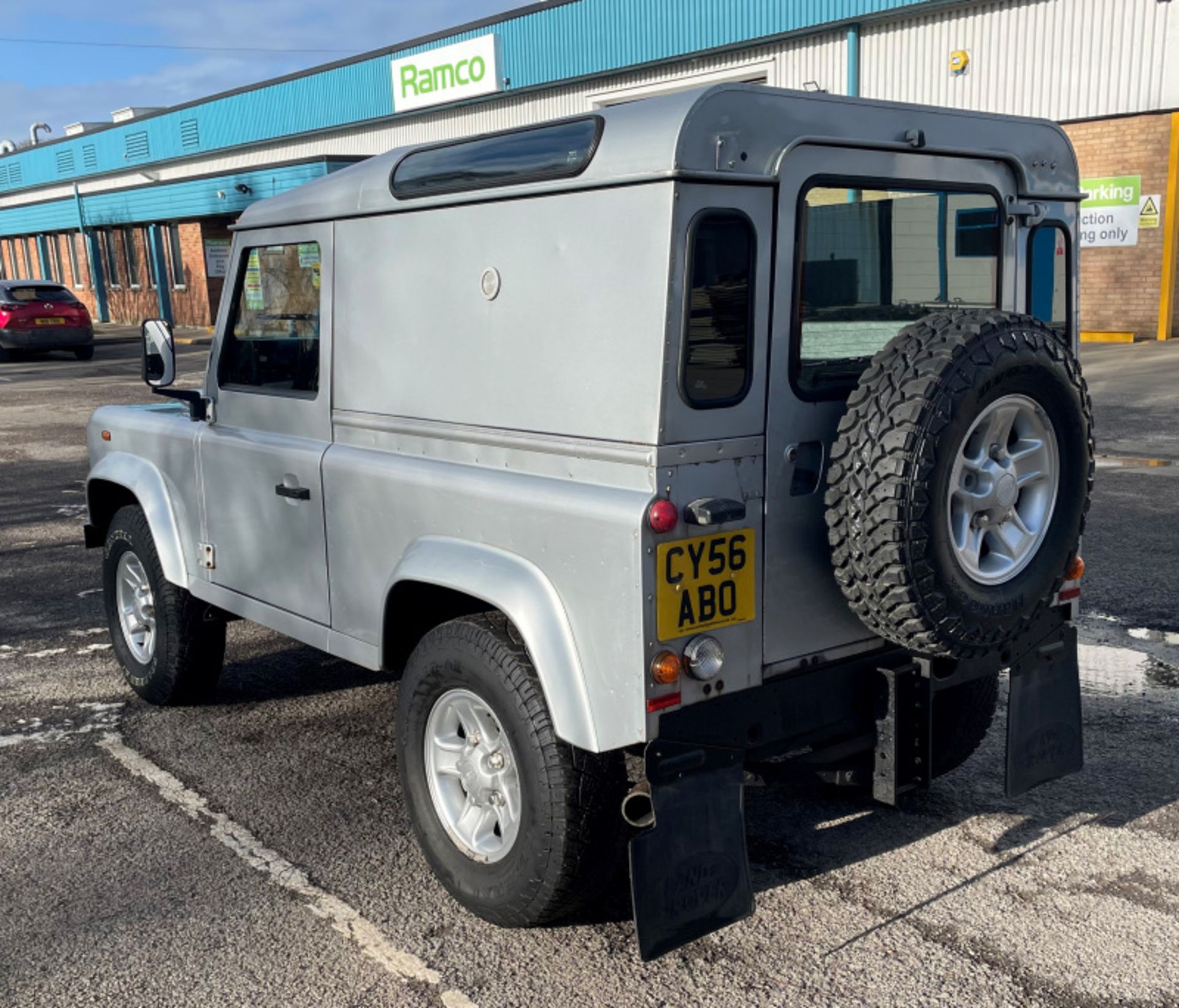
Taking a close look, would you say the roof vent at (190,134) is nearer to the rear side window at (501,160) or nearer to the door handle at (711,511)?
the rear side window at (501,160)

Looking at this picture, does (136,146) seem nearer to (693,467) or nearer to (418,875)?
(418,875)

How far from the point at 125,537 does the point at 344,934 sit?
2.57 m

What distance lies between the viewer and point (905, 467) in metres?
2.83

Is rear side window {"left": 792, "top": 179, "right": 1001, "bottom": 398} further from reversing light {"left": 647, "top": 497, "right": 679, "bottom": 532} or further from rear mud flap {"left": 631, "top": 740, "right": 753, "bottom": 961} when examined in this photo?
rear mud flap {"left": 631, "top": 740, "right": 753, "bottom": 961}

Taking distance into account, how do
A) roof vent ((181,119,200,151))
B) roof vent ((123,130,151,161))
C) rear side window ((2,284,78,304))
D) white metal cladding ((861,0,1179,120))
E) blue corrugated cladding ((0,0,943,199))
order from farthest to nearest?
1. roof vent ((123,130,151,161))
2. roof vent ((181,119,200,151))
3. rear side window ((2,284,78,304))
4. blue corrugated cladding ((0,0,943,199))
5. white metal cladding ((861,0,1179,120))

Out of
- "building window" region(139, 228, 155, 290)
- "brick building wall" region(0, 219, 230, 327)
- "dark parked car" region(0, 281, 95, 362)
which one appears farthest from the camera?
"building window" region(139, 228, 155, 290)

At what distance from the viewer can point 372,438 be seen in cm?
386

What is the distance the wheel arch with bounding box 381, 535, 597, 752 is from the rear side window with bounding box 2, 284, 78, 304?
2250 centimetres

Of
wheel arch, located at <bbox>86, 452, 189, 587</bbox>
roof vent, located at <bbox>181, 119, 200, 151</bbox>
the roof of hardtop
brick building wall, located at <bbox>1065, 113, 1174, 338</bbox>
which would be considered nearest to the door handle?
the roof of hardtop

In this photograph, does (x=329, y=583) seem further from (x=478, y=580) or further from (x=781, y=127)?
(x=781, y=127)

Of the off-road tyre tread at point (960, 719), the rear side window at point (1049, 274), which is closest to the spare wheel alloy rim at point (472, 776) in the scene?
the off-road tyre tread at point (960, 719)

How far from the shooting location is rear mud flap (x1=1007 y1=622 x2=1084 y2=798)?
3.62 metres

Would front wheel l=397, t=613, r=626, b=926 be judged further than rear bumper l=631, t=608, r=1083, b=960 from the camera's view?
Yes

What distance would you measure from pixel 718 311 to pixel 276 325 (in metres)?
2.02
